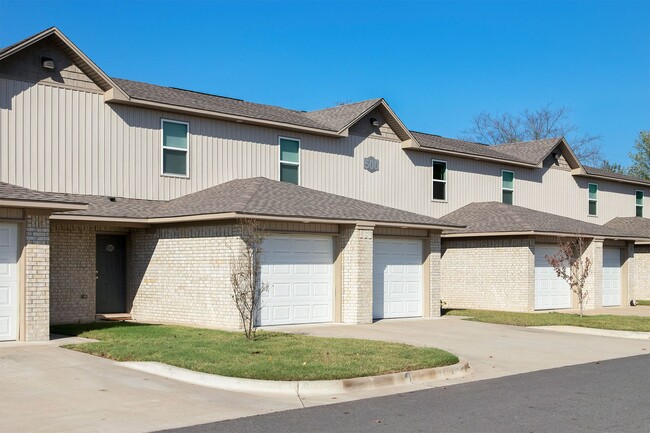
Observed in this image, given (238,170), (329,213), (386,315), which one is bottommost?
(386,315)

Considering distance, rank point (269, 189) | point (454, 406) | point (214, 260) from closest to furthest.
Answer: point (454, 406)
point (214, 260)
point (269, 189)

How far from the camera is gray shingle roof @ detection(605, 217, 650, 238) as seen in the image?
115ft

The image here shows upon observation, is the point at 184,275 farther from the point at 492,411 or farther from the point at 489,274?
the point at 489,274

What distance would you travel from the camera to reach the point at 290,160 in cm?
2527

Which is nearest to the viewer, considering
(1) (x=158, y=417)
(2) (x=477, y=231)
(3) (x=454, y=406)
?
(1) (x=158, y=417)

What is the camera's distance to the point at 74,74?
20516 millimetres

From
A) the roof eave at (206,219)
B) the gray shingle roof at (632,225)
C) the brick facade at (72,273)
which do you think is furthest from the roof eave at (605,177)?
the brick facade at (72,273)

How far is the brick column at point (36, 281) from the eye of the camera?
627 inches

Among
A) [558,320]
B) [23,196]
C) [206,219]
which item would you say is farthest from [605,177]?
[23,196]

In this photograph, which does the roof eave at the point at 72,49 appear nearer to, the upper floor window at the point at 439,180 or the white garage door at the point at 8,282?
the white garage door at the point at 8,282

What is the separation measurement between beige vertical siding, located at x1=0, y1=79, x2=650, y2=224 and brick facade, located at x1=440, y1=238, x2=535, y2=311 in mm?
2093

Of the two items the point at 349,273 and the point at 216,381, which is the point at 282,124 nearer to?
the point at 349,273

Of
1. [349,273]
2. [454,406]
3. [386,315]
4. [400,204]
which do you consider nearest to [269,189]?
[349,273]

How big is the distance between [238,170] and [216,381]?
1276cm
